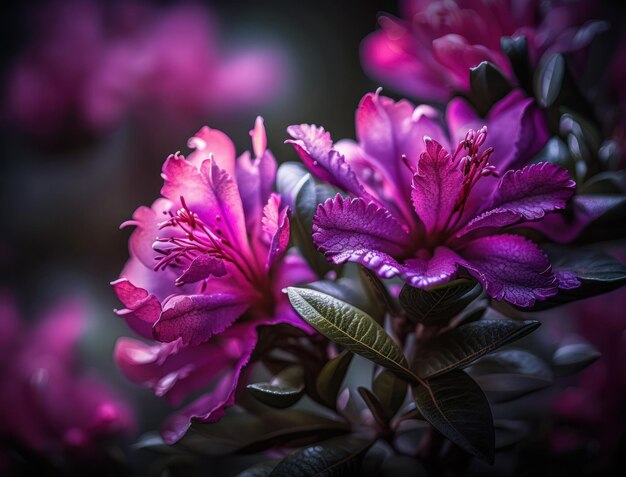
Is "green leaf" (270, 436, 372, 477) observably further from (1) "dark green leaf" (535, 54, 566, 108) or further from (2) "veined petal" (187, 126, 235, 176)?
(1) "dark green leaf" (535, 54, 566, 108)

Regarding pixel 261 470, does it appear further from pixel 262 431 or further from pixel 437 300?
pixel 437 300

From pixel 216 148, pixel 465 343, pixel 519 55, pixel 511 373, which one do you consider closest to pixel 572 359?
pixel 511 373

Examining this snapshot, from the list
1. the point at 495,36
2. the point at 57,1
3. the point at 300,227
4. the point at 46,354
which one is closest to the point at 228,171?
the point at 300,227

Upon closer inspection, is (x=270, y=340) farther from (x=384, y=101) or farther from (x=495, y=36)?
(x=495, y=36)

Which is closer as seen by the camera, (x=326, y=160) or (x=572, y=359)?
(x=326, y=160)

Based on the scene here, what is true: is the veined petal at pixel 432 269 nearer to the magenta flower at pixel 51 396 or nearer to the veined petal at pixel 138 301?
the veined petal at pixel 138 301

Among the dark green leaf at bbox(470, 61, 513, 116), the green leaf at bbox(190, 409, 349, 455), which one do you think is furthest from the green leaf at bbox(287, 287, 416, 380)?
the dark green leaf at bbox(470, 61, 513, 116)
